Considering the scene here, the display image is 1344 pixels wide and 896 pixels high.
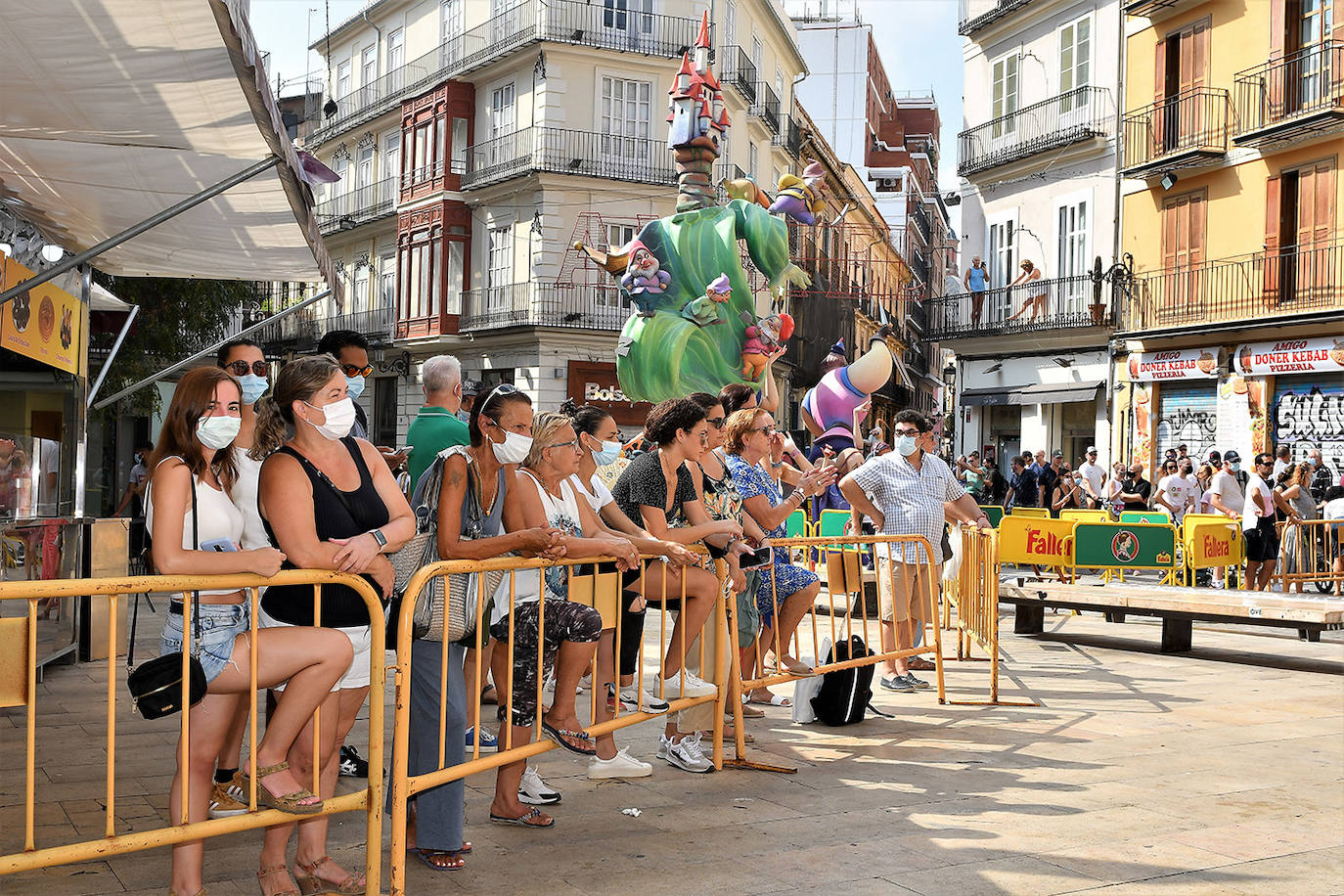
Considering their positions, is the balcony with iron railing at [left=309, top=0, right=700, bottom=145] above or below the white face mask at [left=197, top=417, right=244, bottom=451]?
above

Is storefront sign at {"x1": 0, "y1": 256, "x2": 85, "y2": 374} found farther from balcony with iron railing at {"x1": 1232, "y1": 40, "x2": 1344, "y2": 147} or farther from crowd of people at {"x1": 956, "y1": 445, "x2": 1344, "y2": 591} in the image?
balcony with iron railing at {"x1": 1232, "y1": 40, "x2": 1344, "y2": 147}

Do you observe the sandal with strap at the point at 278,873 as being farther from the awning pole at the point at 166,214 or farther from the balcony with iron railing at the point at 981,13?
the balcony with iron railing at the point at 981,13

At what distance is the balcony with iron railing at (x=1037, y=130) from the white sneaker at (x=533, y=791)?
80.9 feet

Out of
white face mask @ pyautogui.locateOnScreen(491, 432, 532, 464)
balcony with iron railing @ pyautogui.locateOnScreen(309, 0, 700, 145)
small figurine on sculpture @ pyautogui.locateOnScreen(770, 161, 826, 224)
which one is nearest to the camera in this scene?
white face mask @ pyautogui.locateOnScreen(491, 432, 532, 464)

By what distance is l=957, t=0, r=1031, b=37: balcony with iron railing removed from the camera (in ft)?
97.3

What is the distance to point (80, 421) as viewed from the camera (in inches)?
396

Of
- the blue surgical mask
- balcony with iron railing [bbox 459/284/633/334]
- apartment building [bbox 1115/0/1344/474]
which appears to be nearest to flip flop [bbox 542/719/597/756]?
the blue surgical mask

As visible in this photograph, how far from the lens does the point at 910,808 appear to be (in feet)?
19.6

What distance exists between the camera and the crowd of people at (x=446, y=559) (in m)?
4.27

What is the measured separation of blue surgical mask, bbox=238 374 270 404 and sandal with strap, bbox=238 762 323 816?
1.65m

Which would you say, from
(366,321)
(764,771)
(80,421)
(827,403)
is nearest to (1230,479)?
(827,403)

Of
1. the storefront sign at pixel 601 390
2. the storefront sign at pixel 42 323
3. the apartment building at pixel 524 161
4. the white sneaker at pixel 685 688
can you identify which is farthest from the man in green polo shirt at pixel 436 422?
the storefront sign at pixel 601 390

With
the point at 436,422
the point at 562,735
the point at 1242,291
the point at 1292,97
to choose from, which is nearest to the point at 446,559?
the point at 562,735

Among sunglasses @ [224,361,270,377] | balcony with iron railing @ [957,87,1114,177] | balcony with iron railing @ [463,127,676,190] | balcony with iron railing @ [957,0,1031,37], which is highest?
balcony with iron railing @ [957,0,1031,37]
